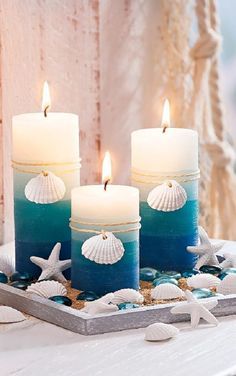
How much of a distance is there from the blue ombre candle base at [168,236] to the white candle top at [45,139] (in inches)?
4.5

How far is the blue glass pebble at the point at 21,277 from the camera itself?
1041 millimetres

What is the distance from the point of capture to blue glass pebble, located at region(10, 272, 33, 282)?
104 cm

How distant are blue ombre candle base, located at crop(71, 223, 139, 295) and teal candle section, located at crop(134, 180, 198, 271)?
9 cm

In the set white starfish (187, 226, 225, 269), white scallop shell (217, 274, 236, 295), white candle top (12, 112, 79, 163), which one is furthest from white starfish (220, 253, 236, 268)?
white candle top (12, 112, 79, 163)

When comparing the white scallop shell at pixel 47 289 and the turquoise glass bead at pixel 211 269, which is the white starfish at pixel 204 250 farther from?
the white scallop shell at pixel 47 289

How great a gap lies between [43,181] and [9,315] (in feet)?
0.58

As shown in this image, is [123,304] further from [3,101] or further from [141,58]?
[141,58]

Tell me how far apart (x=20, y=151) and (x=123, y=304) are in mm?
236

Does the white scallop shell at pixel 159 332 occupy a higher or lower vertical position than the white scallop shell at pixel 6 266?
lower

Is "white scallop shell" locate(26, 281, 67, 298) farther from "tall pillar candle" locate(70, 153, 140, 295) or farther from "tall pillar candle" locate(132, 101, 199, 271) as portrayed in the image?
"tall pillar candle" locate(132, 101, 199, 271)

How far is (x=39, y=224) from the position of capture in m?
1.05

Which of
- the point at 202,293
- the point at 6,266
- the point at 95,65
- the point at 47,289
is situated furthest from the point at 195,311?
the point at 95,65

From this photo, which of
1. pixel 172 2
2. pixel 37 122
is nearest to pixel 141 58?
pixel 172 2

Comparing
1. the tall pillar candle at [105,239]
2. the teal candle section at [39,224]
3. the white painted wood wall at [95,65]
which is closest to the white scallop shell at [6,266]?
the teal candle section at [39,224]
